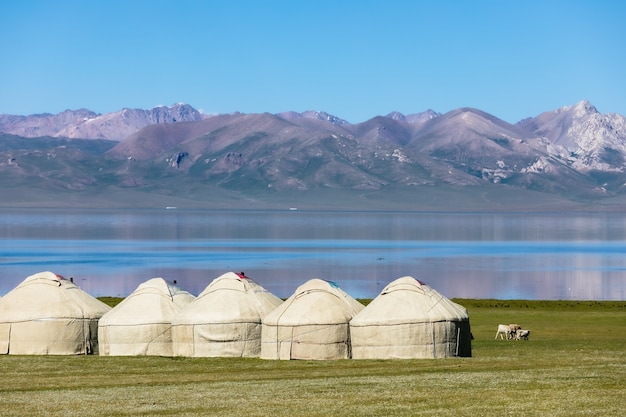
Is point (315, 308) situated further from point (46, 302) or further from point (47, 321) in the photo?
point (46, 302)

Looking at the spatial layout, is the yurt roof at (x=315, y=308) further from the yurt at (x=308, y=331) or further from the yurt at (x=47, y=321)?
the yurt at (x=47, y=321)

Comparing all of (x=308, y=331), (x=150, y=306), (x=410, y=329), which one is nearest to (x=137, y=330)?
(x=150, y=306)

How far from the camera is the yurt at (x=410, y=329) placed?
109ft

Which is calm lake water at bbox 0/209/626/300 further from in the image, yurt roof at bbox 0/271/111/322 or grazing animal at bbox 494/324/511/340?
yurt roof at bbox 0/271/111/322

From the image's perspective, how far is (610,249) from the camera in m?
148

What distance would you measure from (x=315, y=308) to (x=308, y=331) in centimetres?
95

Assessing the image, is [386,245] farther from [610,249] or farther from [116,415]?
[116,415]

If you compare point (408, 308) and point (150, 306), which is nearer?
point (408, 308)

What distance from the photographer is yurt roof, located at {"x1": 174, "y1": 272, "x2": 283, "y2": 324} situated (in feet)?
117

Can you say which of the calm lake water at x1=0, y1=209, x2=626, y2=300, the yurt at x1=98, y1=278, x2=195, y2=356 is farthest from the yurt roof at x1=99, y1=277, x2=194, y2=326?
the calm lake water at x1=0, y1=209, x2=626, y2=300

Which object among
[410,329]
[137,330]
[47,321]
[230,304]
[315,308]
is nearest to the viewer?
[410,329]

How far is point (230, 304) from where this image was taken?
36219 millimetres

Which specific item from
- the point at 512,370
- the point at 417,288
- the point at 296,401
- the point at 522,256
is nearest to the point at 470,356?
the point at 417,288

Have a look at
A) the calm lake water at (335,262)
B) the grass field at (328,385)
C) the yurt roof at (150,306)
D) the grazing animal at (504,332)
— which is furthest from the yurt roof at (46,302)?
the calm lake water at (335,262)
